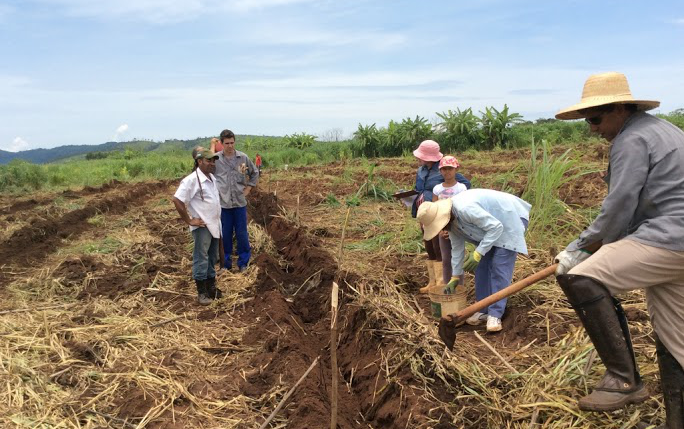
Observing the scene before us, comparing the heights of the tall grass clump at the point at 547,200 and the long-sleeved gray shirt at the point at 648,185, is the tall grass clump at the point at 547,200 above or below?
below

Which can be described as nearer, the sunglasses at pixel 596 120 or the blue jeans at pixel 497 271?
the sunglasses at pixel 596 120

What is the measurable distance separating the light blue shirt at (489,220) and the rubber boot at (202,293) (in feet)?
8.50

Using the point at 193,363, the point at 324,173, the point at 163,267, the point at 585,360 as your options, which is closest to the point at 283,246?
the point at 163,267

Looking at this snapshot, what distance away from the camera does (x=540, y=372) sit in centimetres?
338

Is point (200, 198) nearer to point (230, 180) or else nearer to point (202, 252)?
point (202, 252)

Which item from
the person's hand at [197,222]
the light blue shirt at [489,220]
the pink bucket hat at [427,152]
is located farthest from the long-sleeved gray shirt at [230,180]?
the light blue shirt at [489,220]

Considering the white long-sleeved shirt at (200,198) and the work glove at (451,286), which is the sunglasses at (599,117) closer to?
the work glove at (451,286)

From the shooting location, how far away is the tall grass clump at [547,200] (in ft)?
18.3

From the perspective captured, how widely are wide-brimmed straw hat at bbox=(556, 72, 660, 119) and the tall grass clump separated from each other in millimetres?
2661

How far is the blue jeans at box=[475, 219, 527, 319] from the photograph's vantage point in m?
4.39

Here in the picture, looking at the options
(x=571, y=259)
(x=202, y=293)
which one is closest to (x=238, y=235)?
(x=202, y=293)

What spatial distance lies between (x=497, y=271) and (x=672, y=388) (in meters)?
1.84

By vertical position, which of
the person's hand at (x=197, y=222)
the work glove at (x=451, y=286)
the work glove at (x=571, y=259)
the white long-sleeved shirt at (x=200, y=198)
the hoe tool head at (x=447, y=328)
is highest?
the white long-sleeved shirt at (x=200, y=198)

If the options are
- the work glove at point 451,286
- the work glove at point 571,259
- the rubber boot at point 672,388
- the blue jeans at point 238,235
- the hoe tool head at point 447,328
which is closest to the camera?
the rubber boot at point 672,388
